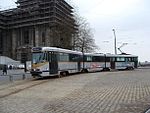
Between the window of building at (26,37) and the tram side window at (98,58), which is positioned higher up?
the window of building at (26,37)

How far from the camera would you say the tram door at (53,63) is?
3365 cm

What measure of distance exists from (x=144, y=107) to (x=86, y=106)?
85.6 inches

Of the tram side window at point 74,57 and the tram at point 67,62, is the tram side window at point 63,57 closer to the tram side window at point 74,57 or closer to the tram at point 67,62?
the tram at point 67,62

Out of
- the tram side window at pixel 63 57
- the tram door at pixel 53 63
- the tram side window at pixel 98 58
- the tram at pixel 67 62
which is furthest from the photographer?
the tram side window at pixel 98 58

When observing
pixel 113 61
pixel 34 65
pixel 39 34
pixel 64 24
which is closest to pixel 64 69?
pixel 34 65

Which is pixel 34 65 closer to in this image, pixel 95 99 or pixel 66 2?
pixel 95 99

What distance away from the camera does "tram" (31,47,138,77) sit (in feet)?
107

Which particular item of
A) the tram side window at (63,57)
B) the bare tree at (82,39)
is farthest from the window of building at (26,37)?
the tram side window at (63,57)

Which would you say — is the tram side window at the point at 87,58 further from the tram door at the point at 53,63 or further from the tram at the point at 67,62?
the tram door at the point at 53,63

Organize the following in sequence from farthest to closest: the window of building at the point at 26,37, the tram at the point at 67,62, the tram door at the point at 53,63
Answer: the window of building at the point at 26,37, the tram door at the point at 53,63, the tram at the point at 67,62

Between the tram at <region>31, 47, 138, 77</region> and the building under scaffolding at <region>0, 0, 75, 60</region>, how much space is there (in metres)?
11.7

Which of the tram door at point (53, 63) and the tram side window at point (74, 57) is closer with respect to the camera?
the tram door at point (53, 63)

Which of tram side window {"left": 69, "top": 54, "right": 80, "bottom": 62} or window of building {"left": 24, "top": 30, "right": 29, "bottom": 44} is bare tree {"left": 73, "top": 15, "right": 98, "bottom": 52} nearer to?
tram side window {"left": 69, "top": 54, "right": 80, "bottom": 62}

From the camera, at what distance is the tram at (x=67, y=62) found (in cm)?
3276
